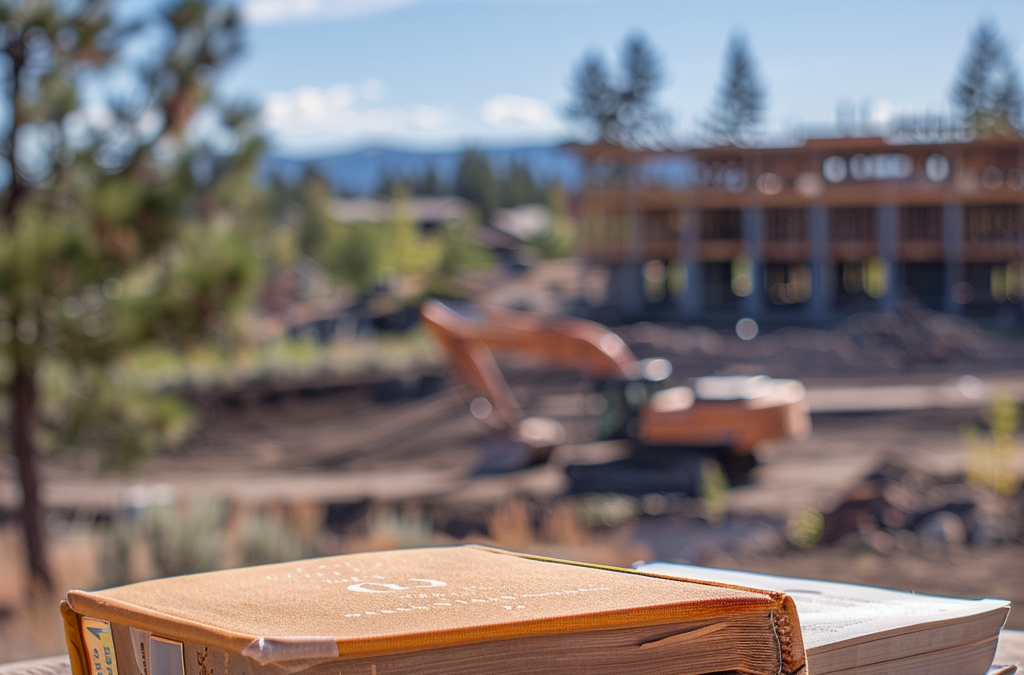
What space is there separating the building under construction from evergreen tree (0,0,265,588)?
30963 mm

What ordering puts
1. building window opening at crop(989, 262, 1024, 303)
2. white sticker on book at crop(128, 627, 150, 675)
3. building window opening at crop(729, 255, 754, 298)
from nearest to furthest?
white sticker on book at crop(128, 627, 150, 675) < building window opening at crop(989, 262, 1024, 303) < building window opening at crop(729, 255, 754, 298)

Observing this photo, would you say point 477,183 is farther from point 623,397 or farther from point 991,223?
point 623,397

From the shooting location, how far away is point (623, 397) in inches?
557

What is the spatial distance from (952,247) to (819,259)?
4680 mm

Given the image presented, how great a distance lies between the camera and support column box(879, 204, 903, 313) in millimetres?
39375

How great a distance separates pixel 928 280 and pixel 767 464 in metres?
29.5

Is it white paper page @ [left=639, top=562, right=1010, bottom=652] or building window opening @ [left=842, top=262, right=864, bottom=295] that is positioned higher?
white paper page @ [left=639, top=562, right=1010, bottom=652]

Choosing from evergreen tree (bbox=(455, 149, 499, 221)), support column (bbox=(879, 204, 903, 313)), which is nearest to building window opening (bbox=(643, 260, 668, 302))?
support column (bbox=(879, 204, 903, 313))

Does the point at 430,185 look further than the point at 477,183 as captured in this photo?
Yes

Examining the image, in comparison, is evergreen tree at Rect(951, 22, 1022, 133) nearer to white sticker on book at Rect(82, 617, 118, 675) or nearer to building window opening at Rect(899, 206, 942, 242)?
building window opening at Rect(899, 206, 942, 242)

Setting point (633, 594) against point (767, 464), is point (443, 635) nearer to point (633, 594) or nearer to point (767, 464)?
point (633, 594)

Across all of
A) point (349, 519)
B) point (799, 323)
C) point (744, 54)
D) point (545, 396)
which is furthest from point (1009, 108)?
point (349, 519)

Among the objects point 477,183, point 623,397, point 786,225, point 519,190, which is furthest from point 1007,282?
point 519,190

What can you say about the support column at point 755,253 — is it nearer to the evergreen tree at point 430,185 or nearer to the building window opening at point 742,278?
the building window opening at point 742,278
